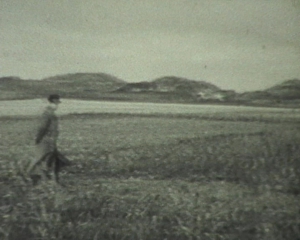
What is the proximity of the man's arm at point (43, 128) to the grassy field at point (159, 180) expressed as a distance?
6cm

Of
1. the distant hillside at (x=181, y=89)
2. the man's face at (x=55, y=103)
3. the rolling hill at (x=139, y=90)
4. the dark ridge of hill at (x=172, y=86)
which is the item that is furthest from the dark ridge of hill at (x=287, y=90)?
the man's face at (x=55, y=103)

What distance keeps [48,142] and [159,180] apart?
792 millimetres

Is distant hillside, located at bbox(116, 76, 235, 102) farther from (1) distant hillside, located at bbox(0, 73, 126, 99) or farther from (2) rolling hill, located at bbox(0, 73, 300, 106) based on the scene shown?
(1) distant hillside, located at bbox(0, 73, 126, 99)

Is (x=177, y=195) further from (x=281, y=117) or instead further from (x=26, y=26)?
(x=26, y=26)

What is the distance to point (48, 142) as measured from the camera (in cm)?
260

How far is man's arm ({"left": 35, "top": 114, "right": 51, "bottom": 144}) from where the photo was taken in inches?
101

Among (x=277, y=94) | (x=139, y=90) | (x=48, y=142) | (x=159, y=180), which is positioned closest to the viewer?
(x=48, y=142)

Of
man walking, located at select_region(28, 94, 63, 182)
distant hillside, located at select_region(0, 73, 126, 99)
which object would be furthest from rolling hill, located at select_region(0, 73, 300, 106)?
man walking, located at select_region(28, 94, 63, 182)

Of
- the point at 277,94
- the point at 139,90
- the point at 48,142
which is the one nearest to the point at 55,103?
the point at 48,142

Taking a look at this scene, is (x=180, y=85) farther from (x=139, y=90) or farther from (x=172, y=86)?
(x=139, y=90)

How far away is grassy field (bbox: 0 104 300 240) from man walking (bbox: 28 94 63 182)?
0.05 m

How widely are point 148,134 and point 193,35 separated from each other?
82 centimetres

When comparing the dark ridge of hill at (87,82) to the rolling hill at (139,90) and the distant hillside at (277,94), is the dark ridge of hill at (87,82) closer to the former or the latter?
the rolling hill at (139,90)

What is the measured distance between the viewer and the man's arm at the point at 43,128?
2562 millimetres
